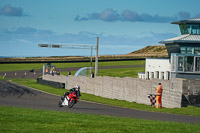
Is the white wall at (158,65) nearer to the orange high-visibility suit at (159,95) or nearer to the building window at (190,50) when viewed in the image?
the building window at (190,50)

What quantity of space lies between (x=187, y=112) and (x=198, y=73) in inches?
907

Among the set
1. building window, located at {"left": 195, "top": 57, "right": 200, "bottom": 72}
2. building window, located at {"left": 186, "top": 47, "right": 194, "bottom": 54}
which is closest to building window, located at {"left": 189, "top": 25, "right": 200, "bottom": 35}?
building window, located at {"left": 186, "top": 47, "right": 194, "bottom": 54}

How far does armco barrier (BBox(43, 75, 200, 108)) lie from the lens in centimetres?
2475

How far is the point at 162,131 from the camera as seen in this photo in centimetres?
1241

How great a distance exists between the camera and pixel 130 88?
32.2m

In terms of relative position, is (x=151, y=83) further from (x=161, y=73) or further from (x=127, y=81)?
(x=161, y=73)

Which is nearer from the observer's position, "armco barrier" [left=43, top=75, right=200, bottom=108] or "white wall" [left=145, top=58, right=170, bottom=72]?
"armco barrier" [left=43, top=75, right=200, bottom=108]

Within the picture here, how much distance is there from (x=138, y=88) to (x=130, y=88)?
1369 millimetres

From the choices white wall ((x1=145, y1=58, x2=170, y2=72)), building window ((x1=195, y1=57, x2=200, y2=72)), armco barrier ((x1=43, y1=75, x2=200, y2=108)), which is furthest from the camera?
white wall ((x1=145, y1=58, x2=170, y2=72))

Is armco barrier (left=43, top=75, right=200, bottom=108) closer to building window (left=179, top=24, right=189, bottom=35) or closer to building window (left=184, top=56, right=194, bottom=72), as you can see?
building window (left=184, top=56, right=194, bottom=72)

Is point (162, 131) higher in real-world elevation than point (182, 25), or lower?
lower

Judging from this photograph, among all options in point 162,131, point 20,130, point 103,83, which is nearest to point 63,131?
point 20,130

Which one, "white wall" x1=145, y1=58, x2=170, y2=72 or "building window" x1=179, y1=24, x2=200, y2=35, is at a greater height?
"building window" x1=179, y1=24, x2=200, y2=35

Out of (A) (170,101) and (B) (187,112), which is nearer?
(B) (187,112)
